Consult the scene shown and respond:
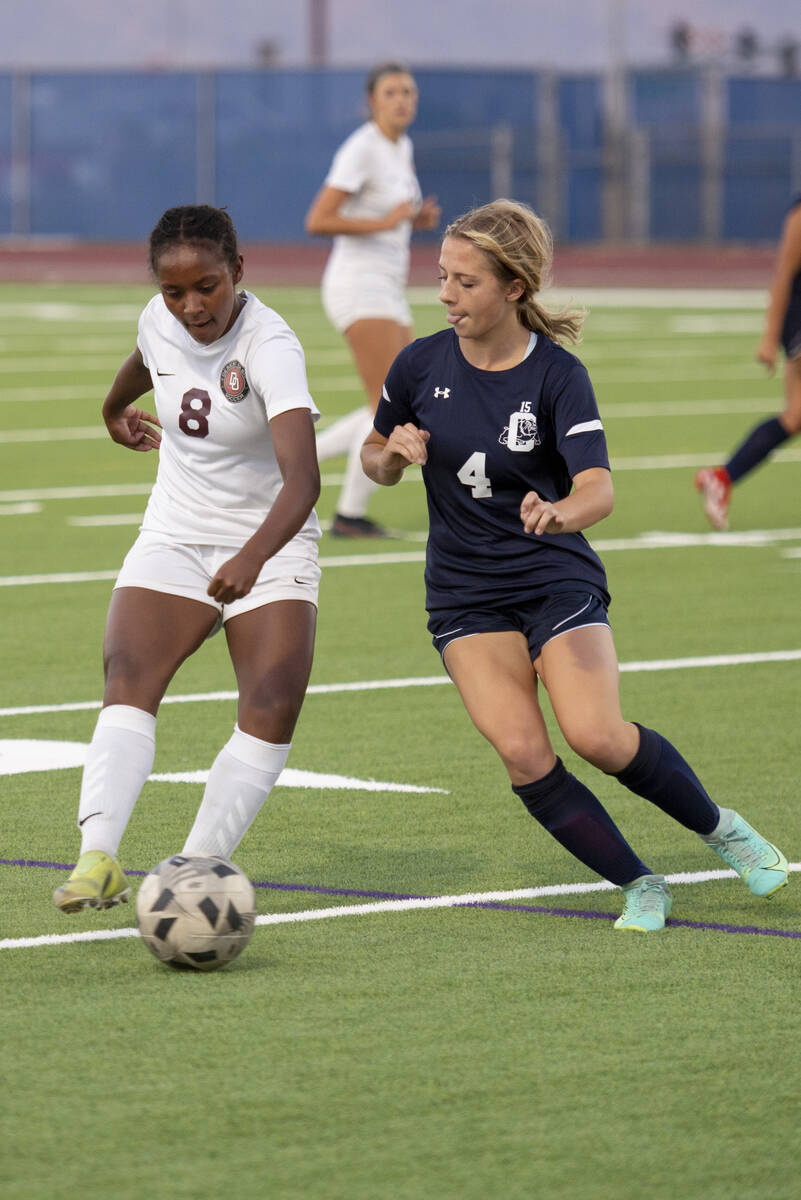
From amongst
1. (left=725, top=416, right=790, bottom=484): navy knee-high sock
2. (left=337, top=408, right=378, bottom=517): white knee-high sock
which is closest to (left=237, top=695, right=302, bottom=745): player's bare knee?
(left=337, top=408, right=378, bottom=517): white knee-high sock

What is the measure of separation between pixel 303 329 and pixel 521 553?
83.7 ft

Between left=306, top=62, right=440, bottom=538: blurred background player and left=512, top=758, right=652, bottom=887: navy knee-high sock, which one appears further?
left=306, top=62, right=440, bottom=538: blurred background player

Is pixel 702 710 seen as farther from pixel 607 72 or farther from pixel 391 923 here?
pixel 607 72

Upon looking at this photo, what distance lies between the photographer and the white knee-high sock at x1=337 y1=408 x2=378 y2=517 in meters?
12.3

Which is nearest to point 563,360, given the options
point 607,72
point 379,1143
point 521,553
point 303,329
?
point 521,553

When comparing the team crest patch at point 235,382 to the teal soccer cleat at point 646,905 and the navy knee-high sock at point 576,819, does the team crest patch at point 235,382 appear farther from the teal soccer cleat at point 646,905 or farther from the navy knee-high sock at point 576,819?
the teal soccer cleat at point 646,905

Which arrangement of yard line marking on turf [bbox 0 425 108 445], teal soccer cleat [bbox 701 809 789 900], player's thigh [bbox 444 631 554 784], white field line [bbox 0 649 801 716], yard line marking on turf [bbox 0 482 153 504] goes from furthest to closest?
yard line marking on turf [bbox 0 425 108 445] < yard line marking on turf [bbox 0 482 153 504] < white field line [bbox 0 649 801 716] < teal soccer cleat [bbox 701 809 789 900] < player's thigh [bbox 444 631 554 784]

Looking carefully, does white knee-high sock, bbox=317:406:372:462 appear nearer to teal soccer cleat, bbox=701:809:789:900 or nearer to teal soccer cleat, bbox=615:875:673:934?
teal soccer cleat, bbox=701:809:789:900

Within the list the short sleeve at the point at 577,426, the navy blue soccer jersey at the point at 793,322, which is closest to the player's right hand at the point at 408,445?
the short sleeve at the point at 577,426

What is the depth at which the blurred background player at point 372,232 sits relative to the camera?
1236 centimetres

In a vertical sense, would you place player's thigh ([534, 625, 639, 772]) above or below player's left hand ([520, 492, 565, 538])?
below

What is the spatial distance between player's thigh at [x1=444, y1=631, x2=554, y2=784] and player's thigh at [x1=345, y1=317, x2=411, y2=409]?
659 centimetres

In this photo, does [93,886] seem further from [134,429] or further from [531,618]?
[134,429]

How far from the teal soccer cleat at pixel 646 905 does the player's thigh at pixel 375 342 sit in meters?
6.81
